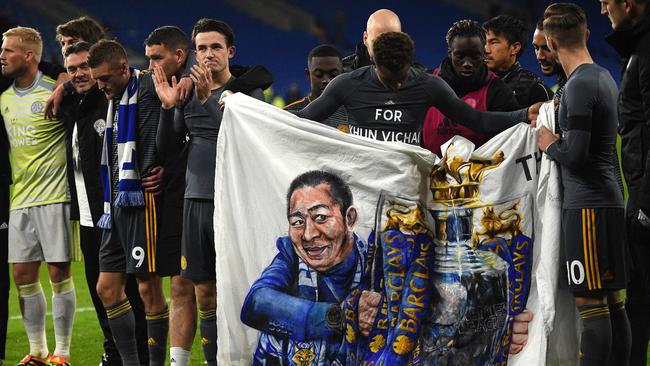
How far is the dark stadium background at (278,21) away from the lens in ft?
56.6

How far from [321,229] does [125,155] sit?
4.13ft

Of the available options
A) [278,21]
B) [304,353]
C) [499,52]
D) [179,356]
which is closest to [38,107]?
[179,356]

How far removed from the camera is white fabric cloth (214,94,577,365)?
4.07 m

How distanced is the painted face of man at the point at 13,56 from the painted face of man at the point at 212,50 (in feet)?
4.84

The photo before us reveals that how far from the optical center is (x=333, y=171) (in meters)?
4.11

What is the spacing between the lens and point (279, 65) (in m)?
18.6

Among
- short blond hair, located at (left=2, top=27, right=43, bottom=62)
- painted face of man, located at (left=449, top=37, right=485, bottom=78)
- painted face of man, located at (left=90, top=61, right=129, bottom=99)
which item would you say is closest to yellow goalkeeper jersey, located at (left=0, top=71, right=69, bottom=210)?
short blond hair, located at (left=2, top=27, right=43, bottom=62)

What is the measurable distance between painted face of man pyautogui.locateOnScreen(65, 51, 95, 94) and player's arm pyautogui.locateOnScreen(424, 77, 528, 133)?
2.07 m

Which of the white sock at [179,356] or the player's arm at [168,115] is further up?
the player's arm at [168,115]

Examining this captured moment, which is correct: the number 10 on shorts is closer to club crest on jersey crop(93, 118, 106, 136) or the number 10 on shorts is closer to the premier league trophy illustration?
the premier league trophy illustration

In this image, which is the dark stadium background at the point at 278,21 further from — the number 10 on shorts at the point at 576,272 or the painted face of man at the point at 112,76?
the number 10 on shorts at the point at 576,272

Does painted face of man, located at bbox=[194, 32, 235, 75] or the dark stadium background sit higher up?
the dark stadium background

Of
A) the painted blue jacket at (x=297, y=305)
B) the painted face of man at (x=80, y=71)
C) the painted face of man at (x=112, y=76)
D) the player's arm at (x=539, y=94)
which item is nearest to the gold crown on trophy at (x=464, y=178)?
the painted blue jacket at (x=297, y=305)

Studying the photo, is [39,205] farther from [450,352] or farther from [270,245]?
[450,352]
